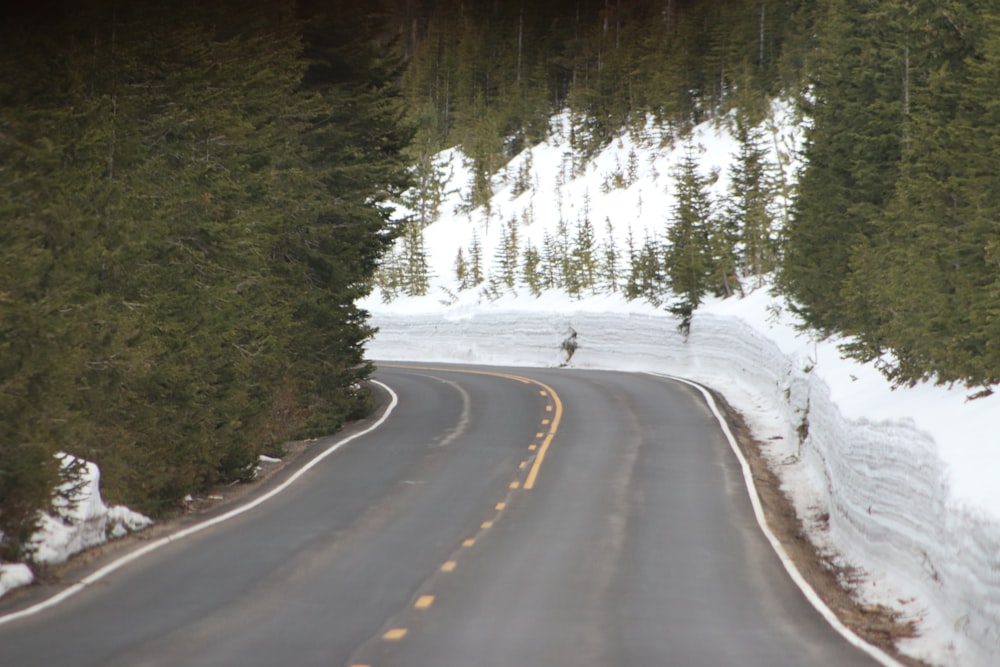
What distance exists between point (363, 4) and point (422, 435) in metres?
13.4

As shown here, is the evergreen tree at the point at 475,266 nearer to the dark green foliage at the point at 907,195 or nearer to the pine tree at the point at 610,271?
the pine tree at the point at 610,271

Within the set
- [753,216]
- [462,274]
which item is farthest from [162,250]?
[462,274]

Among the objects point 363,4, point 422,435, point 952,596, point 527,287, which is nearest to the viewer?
point 952,596

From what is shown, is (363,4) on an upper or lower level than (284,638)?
upper

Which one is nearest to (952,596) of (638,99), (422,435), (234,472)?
(234,472)

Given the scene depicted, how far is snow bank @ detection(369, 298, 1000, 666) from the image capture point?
10.1m

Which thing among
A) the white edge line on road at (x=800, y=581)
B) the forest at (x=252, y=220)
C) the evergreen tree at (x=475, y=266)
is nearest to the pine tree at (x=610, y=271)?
the evergreen tree at (x=475, y=266)

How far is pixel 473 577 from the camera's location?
1394cm

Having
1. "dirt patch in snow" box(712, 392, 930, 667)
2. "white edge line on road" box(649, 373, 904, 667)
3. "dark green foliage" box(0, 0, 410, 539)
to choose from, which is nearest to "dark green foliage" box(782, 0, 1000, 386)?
"dirt patch in snow" box(712, 392, 930, 667)

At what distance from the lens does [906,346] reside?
58.4 feet

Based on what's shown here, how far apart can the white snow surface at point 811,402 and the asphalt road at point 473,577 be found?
1.21 m

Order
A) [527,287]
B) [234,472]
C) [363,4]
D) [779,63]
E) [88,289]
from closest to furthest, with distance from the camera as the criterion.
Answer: [88,289]
[234,472]
[363,4]
[527,287]
[779,63]

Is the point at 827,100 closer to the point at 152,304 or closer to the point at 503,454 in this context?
the point at 503,454

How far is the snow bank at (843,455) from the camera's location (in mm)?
10094
